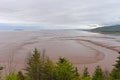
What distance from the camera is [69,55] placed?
53312mm

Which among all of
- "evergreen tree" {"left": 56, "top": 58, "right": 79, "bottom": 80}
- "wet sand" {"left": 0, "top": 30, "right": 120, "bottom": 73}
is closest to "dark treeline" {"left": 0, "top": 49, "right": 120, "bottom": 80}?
"evergreen tree" {"left": 56, "top": 58, "right": 79, "bottom": 80}

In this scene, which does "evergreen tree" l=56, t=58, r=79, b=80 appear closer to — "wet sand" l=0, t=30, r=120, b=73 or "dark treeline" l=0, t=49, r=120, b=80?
"dark treeline" l=0, t=49, r=120, b=80

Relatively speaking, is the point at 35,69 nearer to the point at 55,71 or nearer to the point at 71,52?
the point at 55,71

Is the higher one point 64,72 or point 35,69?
point 64,72

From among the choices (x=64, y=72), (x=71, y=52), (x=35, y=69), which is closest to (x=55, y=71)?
(x=64, y=72)

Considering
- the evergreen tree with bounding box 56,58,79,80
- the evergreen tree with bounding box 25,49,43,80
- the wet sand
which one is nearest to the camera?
the evergreen tree with bounding box 56,58,79,80

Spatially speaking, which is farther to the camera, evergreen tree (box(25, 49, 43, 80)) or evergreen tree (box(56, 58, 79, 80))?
evergreen tree (box(25, 49, 43, 80))

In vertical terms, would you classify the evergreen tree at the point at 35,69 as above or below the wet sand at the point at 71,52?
above

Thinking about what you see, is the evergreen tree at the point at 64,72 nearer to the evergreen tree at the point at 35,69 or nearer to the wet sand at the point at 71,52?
the evergreen tree at the point at 35,69

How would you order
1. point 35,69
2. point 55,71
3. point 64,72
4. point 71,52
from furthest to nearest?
1. point 71,52
2. point 35,69
3. point 55,71
4. point 64,72

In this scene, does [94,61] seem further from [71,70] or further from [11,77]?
[11,77]

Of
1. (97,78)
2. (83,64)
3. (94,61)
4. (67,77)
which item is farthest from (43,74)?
(94,61)

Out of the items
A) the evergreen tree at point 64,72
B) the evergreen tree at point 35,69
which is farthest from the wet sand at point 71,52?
the evergreen tree at point 64,72

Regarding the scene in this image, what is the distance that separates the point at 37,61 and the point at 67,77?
140 inches
